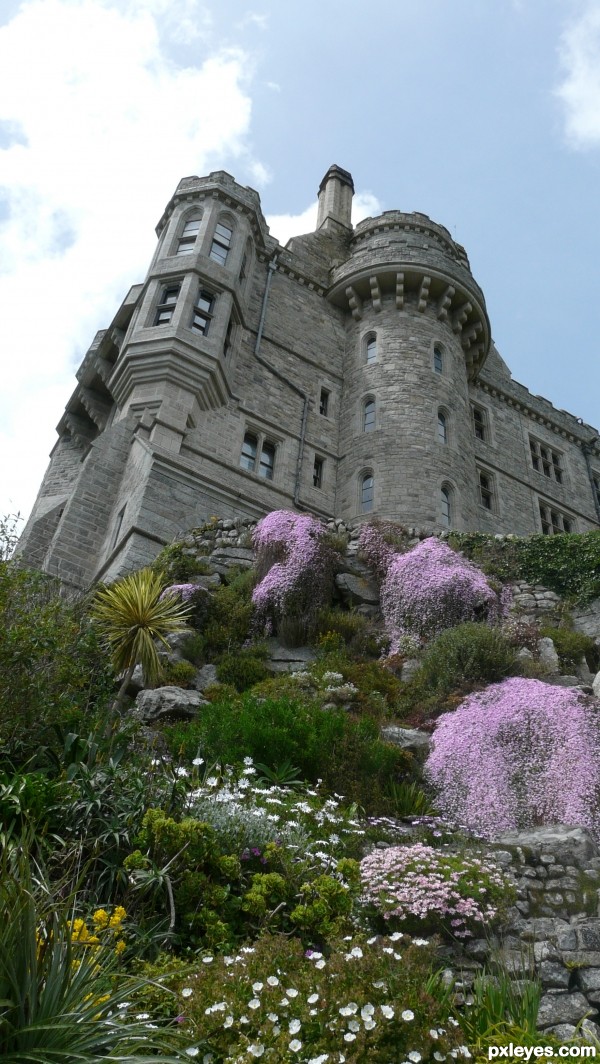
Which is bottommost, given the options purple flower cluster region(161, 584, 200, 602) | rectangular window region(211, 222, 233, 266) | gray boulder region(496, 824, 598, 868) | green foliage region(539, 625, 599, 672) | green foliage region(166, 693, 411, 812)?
gray boulder region(496, 824, 598, 868)

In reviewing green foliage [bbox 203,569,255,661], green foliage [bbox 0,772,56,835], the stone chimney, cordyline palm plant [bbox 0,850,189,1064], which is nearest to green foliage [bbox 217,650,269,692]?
green foliage [bbox 203,569,255,661]

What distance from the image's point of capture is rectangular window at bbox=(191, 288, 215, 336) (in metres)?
22.5

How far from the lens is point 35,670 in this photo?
9164mm

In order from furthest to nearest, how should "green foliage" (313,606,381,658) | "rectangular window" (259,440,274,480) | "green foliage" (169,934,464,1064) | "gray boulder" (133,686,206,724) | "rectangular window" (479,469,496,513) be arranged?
"rectangular window" (479,469,496,513) → "rectangular window" (259,440,274,480) → "green foliage" (313,606,381,658) → "gray boulder" (133,686,206,724) → "green foliage" (169,934,464,1064)

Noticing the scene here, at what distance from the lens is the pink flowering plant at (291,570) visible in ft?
45.3

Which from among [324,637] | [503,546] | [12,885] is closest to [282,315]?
[503,546]

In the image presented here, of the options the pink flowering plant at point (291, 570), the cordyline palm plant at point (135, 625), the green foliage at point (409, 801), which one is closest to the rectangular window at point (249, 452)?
the pink flowering plant at point (291, 570)

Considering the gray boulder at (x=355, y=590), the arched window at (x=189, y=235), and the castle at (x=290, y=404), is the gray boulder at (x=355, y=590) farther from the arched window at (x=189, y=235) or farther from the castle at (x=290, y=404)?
the arched window at (x=189, y=235)

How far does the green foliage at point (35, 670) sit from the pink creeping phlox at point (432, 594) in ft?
17.1

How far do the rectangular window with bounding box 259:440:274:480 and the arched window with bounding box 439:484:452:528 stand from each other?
15.1 feet

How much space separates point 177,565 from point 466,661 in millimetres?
5308

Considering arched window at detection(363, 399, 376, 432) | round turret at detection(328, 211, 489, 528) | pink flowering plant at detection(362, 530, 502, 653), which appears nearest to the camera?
pink flowering plant at detection(362, 530, 502, 653)

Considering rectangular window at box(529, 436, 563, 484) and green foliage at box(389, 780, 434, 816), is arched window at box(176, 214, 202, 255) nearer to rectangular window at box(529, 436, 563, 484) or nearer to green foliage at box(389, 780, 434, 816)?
rectangular window at box(529, 436, 563, 484)

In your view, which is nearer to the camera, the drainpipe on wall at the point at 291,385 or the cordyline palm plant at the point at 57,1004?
the cordyline palm plant at the point at 57,1004
